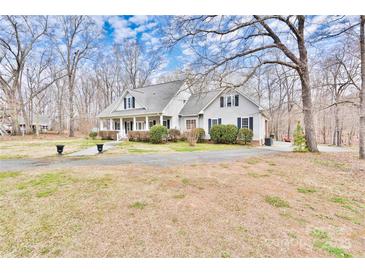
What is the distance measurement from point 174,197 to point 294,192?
289cm

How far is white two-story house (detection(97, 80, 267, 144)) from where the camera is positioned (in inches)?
645

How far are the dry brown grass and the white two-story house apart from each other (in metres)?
11.6

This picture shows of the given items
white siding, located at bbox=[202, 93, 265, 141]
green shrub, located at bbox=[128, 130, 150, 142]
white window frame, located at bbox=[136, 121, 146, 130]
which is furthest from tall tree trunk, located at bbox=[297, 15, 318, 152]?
white window frame, located at bbox=[136, 121, 146, 130]

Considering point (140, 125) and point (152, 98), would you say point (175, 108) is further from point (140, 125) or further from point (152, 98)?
point (140, 125)

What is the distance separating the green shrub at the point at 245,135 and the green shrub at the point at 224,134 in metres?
0.43

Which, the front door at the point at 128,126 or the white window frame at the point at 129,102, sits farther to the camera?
the front door at the point at 128,126

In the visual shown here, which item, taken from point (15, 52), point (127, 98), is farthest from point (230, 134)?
point (15, 52)

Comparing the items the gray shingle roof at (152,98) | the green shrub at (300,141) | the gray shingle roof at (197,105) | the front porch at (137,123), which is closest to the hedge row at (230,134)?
the gray shingle roof at (197,105)

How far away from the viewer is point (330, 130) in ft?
94.8

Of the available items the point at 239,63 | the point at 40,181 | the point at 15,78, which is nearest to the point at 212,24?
the point at 239,63

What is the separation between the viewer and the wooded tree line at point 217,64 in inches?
334

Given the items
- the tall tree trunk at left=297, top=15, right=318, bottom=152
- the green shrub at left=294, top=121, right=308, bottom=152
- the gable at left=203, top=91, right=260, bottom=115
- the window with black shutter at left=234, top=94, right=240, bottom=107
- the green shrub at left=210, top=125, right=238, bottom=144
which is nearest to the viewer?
the tall tree trunk at left=297, top=15, right=318, bottom=152

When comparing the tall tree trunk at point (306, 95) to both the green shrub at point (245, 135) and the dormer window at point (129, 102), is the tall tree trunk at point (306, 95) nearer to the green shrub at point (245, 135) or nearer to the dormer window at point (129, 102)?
the green shrub at point (245, 135)

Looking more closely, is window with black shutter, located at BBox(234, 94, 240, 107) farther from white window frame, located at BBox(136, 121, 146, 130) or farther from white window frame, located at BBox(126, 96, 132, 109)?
white window frame, located at BBox(126, 96, 132, 109)
